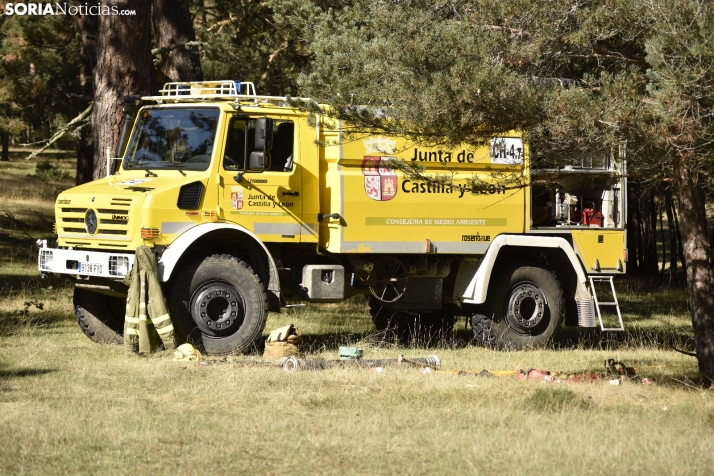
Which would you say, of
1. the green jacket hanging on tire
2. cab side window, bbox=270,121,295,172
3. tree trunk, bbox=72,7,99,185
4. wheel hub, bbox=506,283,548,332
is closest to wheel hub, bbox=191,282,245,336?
the green jacket hanging on tire

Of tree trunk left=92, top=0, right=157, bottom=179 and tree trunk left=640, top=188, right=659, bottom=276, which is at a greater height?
tree trunk left=92, top=0, right=157, bottom=179

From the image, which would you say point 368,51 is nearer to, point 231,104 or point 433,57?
point 433,57

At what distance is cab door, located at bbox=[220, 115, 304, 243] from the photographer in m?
12.6

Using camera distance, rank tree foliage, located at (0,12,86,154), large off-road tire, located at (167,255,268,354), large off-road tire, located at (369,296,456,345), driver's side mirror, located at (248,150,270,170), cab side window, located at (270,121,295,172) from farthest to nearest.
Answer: tree foliage, located at (0,12,86,154) < large off-road tire, located at (369,296,456,345) < cab side window, located at (270,121,295,172) < driver's side mirror, located at (248,150,270,170) < large off-road tire, located at (167,255,268,354)

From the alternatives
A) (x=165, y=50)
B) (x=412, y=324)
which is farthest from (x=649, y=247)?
(x=165, y=50)

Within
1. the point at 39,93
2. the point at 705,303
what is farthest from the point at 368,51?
the point at 39,93

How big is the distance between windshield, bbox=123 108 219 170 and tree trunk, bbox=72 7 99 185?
9.05 m

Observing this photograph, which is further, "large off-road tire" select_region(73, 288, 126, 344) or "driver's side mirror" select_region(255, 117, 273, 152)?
"large off-road tire" select_region(73, 288, 126, 344)

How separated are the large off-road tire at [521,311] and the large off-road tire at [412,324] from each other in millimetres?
1064

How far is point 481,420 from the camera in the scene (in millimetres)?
8969

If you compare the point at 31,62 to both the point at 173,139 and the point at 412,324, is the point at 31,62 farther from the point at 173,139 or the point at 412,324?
the point at 412,324

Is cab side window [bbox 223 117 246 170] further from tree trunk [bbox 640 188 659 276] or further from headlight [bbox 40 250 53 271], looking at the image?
tree trunk [bbox 640 188 659 276]

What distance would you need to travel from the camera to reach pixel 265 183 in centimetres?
1275

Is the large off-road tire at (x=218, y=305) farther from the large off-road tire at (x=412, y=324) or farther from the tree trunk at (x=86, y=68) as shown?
the tree trunk at (x=86, y=68)
